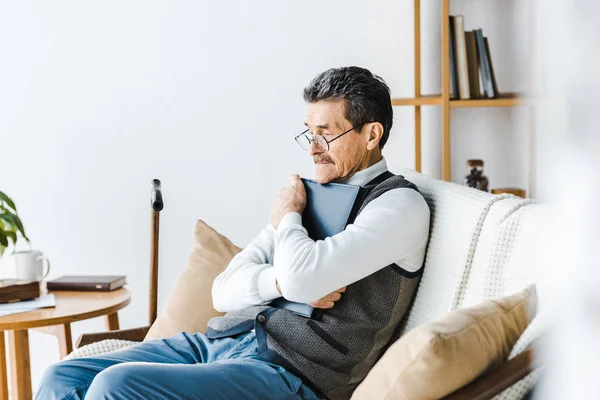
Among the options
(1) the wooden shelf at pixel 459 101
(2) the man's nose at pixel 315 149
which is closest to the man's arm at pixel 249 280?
(2) the man's nose at pixel 315 149

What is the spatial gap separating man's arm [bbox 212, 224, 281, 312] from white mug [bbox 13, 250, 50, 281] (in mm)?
767

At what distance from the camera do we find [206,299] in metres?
1.90

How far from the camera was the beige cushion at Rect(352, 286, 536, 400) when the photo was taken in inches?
38.0

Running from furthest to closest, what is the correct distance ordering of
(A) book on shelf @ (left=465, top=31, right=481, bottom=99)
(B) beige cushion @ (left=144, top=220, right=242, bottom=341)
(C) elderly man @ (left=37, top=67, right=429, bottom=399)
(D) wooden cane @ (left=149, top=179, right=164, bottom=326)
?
(A) book on shelf @ (left=465, top=31, right=481, bottom=99)
(D) wooden cane @ (left=149, top=179, right=164, bottom=326)
(B) beige cushion @ (left=144, top=220, right=242, bottom=341)
(C) elderly man @ (left=37, top=67, right=429, bottom=399)

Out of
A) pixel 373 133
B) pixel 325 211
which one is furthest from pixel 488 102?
pixel 325 211

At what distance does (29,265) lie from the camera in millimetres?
2223

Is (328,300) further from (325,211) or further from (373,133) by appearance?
(373,133)

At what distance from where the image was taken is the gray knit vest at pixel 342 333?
146 centimetres

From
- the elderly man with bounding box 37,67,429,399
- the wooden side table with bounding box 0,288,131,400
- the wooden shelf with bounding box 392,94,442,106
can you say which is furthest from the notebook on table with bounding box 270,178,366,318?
the wooden shelf with bounding box 392,94,442,106

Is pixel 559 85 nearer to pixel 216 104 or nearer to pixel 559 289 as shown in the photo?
pixel 559 289

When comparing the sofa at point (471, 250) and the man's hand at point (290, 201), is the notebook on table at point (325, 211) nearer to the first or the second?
the man's hand at point (290, 201)

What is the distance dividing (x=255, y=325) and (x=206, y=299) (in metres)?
0.41

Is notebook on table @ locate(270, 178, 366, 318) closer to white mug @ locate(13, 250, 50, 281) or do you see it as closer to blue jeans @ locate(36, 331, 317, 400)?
blue jeans @ locate(36, 331, 317, 400)

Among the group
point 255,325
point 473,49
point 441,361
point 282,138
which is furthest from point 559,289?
point 282,138
